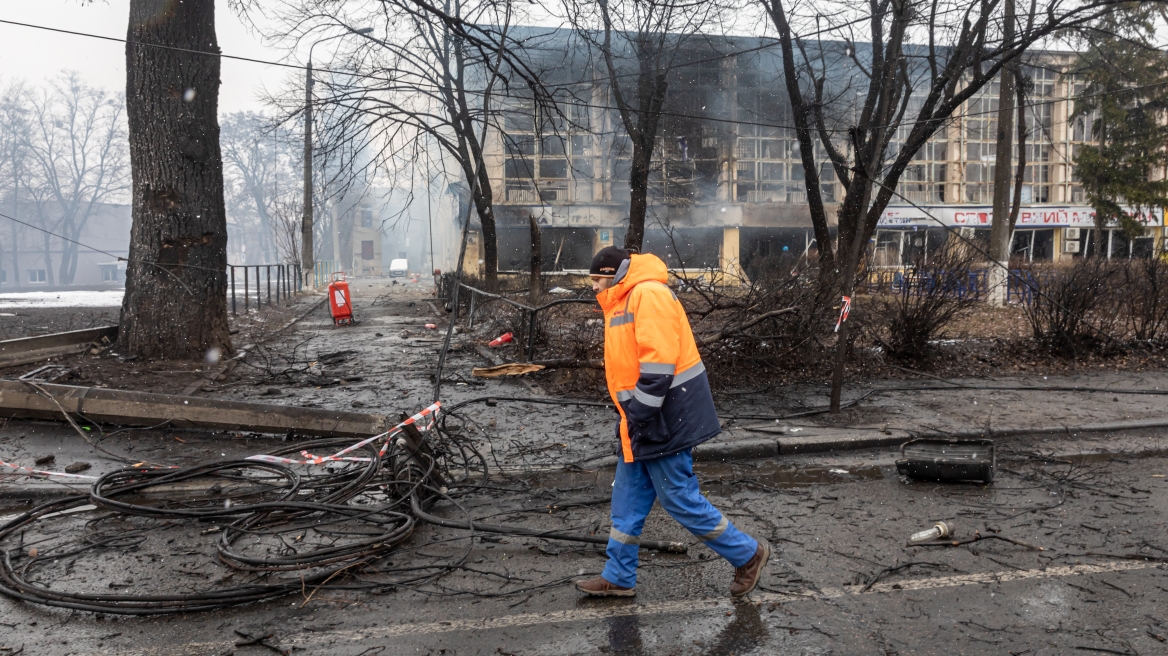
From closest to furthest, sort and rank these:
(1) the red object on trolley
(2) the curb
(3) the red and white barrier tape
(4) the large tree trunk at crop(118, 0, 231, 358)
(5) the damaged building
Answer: (3) the red and white barrier tape, (2) the curb, (4) the large tree trunk at crop(118, 0, 231, 358), (1) the red object on trolley, (5) the damaged building

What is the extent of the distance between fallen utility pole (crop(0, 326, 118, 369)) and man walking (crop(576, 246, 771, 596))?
860 centimetres

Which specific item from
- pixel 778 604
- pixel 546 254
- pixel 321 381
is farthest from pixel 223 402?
pixel 546 254

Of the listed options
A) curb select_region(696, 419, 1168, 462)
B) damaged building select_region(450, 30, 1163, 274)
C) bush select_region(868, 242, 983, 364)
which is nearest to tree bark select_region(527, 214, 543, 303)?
bush select_region(868, 242, 983, 364)

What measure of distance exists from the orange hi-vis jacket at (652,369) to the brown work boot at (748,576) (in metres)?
0.66

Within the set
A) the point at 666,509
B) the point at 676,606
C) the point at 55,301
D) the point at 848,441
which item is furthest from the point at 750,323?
the point at 55,301

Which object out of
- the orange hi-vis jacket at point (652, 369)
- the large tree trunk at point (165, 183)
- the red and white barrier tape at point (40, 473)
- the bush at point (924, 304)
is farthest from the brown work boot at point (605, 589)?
the large tree trunk at point (165, 183)

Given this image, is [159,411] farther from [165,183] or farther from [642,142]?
[642,142]

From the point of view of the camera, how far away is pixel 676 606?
12.2ft

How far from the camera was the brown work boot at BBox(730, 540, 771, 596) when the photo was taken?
148 inches

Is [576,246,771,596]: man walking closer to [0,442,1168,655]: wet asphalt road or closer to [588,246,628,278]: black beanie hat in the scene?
[588,246,628,278]: black beanie hat

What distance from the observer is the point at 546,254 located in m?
37.8

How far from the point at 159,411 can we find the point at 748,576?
5.65 m

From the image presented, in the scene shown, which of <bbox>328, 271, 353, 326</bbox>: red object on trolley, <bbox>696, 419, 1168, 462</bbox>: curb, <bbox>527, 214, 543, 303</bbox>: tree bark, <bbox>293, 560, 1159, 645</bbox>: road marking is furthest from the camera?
<bbox>328, 271, 353, 326</bbox>: red object on trolley

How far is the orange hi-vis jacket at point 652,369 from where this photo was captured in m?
3.56
